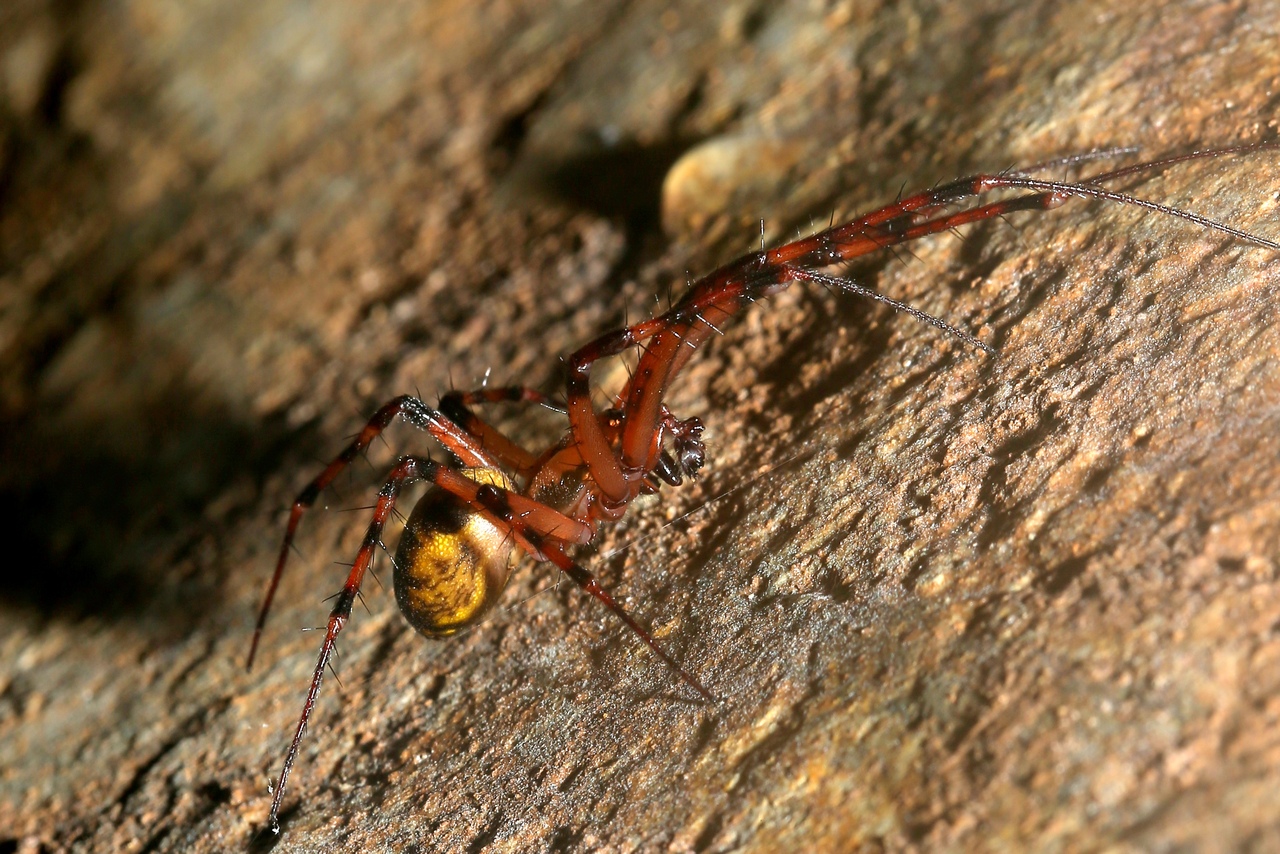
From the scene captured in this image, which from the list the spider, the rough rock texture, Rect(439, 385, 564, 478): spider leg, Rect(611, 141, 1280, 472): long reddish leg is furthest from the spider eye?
Rect(611, 141, 1280, 472): long reddish leg

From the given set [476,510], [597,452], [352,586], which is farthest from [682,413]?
[352,586]

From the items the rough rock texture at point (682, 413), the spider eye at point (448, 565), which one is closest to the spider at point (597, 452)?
the spider eye at point (448, 565)

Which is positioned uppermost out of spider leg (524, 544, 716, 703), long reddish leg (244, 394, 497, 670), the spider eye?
long reddish leg (244, 394, 497, 670)

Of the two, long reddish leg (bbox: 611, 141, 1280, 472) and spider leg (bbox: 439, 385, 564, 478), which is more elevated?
spider leg (bbox: 439, 385, 564, 478)

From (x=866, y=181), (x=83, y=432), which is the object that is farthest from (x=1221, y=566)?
(x=83, y=432)

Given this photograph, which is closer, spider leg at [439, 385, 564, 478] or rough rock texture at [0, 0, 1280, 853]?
rough rock texture at [0, 0, 1280, 853]

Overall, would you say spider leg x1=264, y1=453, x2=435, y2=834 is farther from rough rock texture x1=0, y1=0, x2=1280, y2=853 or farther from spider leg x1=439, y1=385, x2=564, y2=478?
spider leg x1=439, y1=385, x2=564, y2=478
